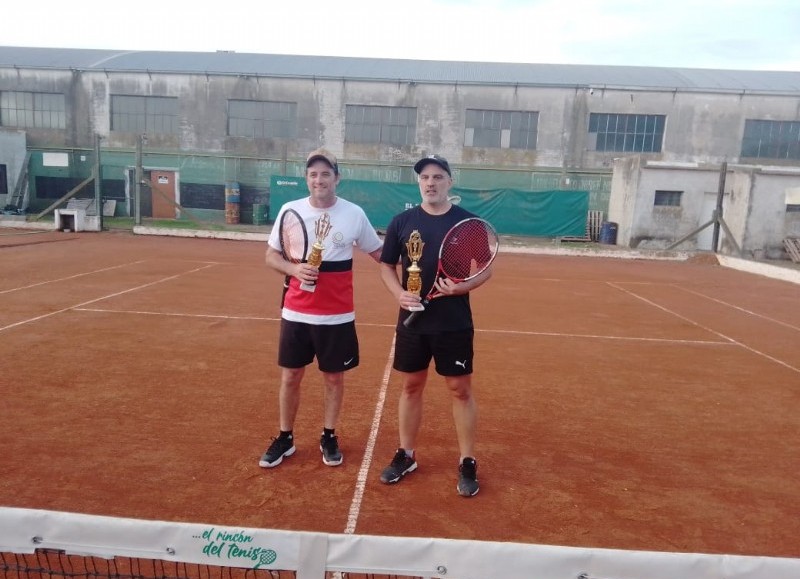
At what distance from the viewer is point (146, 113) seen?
3144cm

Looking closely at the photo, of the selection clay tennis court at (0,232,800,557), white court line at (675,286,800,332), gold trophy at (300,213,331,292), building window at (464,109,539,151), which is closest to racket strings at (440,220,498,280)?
gold trophy at (300,213,331,292)

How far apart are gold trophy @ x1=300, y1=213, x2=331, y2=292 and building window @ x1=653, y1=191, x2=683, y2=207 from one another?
2027cm

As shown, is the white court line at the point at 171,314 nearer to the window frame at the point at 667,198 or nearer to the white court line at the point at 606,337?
the white court line at the point at 606,337

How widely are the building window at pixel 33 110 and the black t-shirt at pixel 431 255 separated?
34011mm

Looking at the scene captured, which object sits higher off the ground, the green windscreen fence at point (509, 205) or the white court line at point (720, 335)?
the green windscreen fence at point (509, 205)

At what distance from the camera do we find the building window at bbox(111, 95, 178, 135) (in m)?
31.3

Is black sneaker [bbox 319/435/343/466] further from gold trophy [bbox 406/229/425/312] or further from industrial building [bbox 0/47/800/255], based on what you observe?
industrial building [bbox 0/47/800/255]

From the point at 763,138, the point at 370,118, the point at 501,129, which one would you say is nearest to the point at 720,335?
the point at 501,129

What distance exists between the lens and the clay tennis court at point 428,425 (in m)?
3.47

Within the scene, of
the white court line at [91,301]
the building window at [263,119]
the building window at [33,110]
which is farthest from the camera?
the building window at [33,110]

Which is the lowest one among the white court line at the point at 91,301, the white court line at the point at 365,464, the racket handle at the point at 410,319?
the white court line at the point at 91,301

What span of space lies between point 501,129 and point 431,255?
28.6 meters

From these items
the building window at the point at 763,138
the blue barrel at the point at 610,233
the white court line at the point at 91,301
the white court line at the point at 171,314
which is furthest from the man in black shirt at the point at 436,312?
the building window at the point at 763,138

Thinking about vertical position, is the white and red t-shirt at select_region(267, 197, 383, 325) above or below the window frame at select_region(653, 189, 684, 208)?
below
